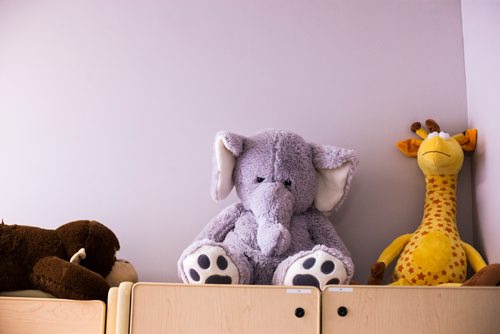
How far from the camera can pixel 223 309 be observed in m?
1.36

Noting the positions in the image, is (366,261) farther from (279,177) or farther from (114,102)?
(114,102)

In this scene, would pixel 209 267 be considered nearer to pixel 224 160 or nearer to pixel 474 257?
pixel 224 160

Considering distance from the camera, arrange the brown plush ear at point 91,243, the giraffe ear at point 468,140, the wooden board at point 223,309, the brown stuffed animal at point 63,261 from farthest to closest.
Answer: the giraffe ear at point 468,140 < the brown plush ear at point 91,243 < the brown stuffed animal at point 63,261 < the wooden board at point 223,309

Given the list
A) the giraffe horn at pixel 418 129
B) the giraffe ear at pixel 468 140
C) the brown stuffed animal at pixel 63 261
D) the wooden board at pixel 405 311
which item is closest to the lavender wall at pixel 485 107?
the giraffe ear at pixel 468 140

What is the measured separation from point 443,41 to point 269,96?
552 mm

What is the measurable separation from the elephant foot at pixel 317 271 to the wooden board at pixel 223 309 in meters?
0.05

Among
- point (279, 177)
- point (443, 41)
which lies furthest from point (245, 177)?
point (443, 41)

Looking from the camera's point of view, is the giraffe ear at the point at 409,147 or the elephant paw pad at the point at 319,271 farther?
the giraffe ear at the point at 409,147

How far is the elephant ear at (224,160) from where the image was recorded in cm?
165

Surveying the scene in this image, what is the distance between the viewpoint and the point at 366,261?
1875 mm

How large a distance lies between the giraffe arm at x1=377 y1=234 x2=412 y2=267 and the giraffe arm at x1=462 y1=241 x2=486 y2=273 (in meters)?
0.15

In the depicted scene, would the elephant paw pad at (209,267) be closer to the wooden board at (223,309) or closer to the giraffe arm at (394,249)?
the wooden board at (223,309)

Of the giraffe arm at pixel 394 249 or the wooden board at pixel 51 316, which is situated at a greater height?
the giraffe arm at pixel 394 249

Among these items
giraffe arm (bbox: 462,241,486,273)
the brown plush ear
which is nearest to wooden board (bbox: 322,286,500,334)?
giraffe arm (bbox: 462,241,486,273)
